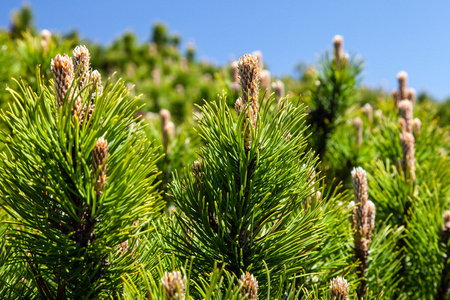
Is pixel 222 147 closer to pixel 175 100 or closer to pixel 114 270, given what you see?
pixel 114 270

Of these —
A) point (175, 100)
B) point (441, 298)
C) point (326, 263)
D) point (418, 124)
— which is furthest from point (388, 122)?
point (175, 100)

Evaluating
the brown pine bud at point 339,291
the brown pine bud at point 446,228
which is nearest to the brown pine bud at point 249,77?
the brown pine bud at point 339,291

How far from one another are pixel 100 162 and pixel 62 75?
207 millimetres

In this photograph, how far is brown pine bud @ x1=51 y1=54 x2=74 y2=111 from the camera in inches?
30.3

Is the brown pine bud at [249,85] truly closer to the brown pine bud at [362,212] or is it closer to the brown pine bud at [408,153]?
the brown pine bud at [362,212]

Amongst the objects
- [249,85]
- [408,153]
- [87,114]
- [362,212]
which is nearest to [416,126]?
[408,153]

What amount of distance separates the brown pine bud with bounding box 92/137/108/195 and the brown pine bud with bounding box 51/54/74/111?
0.14 m

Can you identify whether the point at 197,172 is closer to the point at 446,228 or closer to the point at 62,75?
the point at 62,75

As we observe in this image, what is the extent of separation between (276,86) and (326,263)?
869mm

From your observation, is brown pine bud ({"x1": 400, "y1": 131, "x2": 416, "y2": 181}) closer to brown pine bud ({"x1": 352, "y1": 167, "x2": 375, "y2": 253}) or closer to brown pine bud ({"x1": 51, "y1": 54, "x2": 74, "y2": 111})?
brown pine bud ({"x1": 352, "y1": 167, "x2": 375, "y2": 253})

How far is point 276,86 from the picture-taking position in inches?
67.1

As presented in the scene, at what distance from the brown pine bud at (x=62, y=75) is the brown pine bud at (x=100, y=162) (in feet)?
0.45

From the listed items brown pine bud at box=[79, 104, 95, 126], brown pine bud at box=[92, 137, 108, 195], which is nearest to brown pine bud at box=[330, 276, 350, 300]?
brown pine bud at box=[92, 137, 108, 195]

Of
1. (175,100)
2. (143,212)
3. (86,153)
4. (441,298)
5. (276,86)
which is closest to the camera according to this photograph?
(86,153)
